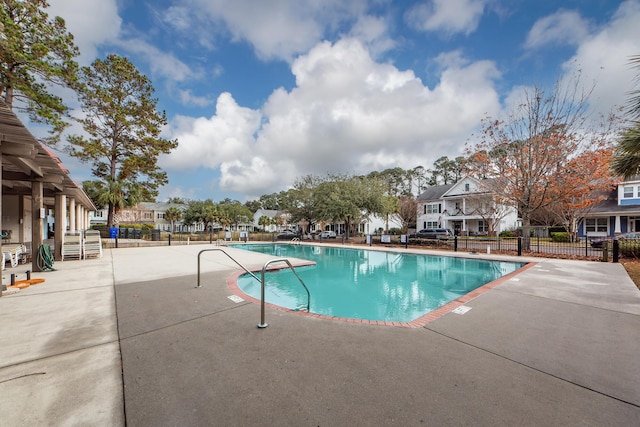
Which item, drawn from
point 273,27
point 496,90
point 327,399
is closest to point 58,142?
point 273,27

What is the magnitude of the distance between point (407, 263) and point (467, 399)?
12.3 m

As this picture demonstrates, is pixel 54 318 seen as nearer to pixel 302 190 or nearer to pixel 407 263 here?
pixel 407 263

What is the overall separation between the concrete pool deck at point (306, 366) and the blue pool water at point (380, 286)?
259 cm

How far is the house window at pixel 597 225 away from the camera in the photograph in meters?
24.8

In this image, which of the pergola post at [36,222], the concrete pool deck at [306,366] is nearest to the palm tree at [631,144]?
the concrete pool deck at [306,366]

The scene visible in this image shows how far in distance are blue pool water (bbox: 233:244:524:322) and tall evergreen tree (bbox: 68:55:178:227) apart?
18.5 metres

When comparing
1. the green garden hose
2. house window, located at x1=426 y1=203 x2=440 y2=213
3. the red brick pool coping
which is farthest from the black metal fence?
house window, located at x1=426 y1=203 x2=440 y2=213

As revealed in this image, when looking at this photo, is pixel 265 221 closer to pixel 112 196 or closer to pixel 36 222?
pixel 112 196

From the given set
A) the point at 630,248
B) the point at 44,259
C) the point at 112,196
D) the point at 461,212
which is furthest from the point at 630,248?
the point at 112,196

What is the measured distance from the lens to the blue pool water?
705cm

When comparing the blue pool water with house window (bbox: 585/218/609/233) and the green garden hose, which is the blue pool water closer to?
the green garden hose

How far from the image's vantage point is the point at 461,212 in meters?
32.7

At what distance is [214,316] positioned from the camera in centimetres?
424

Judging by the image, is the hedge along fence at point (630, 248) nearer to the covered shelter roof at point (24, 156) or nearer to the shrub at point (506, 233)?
the shrub at point (506, 233)
